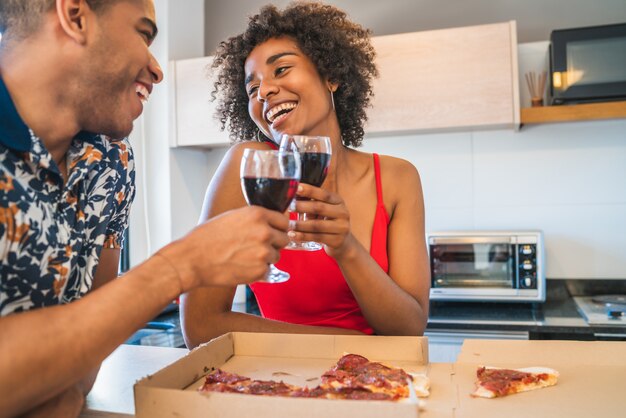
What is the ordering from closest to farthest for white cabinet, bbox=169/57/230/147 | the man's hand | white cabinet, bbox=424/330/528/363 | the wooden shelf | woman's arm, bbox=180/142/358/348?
1. the man's hand
2. woman's arm, bbox=180/142/358/348
3. white cabinet, bbox=424/330/528/363
4. the wooden shelf
5. white cabinet, bbox=169/57/230/147

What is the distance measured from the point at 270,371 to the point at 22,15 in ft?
2.25

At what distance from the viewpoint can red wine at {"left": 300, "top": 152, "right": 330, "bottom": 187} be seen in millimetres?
1065

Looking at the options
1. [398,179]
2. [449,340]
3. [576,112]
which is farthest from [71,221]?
[576,112]

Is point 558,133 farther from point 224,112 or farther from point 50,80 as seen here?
point 50,80

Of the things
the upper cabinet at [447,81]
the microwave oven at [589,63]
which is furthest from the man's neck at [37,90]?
the microwave oven at [589,63]

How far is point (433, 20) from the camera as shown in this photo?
10.2ft

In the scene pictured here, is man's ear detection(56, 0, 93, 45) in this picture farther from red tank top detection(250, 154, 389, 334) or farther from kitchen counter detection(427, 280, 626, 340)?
kitchen counter detection(427, 280, 626, 340)

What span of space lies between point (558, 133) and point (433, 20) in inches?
34.7

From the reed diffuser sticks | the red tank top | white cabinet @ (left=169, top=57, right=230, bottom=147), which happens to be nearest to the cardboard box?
the red tank top

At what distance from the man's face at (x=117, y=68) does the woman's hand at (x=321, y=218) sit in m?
0.32

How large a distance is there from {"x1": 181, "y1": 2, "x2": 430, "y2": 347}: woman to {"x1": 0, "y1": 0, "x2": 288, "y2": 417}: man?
1.24 ft

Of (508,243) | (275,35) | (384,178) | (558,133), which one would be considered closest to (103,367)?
(384,178)

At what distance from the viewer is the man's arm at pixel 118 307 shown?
2.21 ft

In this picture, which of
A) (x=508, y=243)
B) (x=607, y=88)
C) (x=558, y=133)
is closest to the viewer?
(x=607, y=88)
